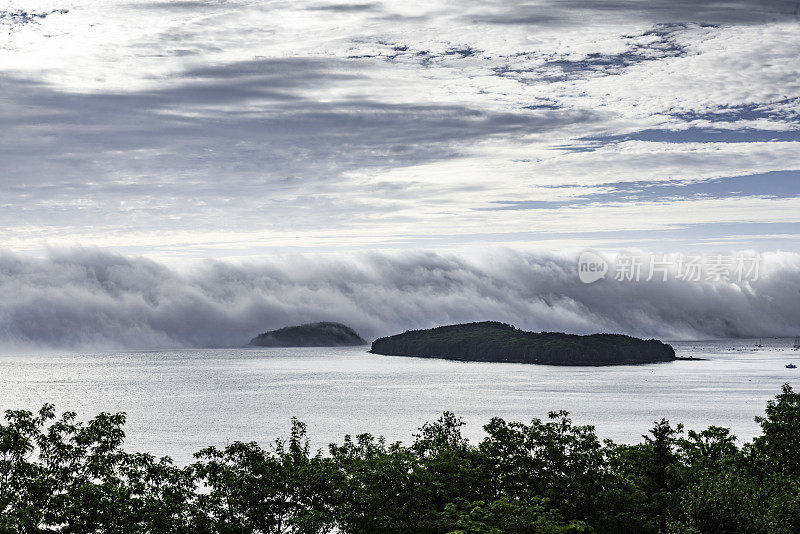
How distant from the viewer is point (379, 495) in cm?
3844

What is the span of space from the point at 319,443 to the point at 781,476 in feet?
292

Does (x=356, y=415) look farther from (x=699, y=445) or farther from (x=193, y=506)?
(x=193, y=506)

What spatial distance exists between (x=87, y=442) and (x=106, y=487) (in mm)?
2662

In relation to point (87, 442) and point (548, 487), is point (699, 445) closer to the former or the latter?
point (548, 487)

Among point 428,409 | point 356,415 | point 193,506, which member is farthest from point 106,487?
point 428,409

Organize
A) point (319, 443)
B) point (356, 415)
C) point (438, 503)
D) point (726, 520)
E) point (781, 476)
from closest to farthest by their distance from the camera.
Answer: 1. point (726, 520)
2. point (438, 503)
3. point (781, 476)
4. point (319, 443)
5. point (356, 415)

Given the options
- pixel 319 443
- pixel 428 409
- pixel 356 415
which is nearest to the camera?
pixel 319 443

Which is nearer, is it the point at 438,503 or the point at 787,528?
the point at 787,528

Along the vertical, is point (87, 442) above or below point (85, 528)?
above

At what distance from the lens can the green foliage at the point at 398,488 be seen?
31.2 metres

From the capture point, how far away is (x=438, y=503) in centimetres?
4147

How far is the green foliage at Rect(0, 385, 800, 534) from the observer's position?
1228 inches

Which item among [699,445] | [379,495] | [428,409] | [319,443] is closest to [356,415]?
[428,409]

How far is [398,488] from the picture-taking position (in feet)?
129
